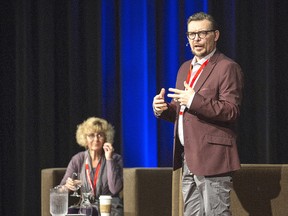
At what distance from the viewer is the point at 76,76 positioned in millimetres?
5480

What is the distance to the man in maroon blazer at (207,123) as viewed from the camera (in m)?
2.93

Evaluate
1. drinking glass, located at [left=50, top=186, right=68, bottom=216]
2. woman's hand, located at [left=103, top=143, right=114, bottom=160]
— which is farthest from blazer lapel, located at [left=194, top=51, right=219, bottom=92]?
woman's hand, located at [left=103, top=143, right=114, bottom=160]

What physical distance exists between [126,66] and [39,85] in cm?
78

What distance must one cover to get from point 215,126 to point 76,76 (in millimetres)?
2663

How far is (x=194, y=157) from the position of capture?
3.00 metres

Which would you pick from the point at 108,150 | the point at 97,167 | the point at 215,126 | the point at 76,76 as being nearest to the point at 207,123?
the point at 215,126

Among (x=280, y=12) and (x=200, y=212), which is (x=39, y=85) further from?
(x=200, y=212)

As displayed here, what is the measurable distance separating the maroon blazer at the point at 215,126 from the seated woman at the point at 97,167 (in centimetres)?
144

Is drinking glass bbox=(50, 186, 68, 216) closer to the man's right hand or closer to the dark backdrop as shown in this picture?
the man's right hand

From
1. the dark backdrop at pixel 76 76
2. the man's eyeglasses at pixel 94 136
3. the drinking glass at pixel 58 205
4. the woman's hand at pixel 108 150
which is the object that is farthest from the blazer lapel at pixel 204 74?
the dark backdrop at pixel 76 76

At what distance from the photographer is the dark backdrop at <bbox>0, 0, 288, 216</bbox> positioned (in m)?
5.40

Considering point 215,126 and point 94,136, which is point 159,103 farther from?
point 94,136

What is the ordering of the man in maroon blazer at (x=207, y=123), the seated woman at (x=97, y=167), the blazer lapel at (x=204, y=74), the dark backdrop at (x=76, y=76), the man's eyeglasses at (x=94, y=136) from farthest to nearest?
the dark backdrop at (x=76, y=76), the man's eyeglasses at (x=94, y=136), the seated woman at (x=97, y=167), the blazer lapel at (x=204, y=74), the man in maroon blazer at (x=207, y=123)

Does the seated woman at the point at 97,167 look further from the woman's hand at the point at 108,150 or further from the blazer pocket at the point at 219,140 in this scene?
the blazer pocket at the point at 219,140
